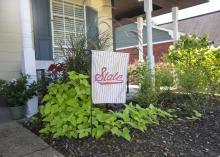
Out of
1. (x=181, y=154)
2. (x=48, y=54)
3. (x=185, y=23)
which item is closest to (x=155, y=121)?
(x=181, y=154)

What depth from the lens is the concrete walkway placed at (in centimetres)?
303

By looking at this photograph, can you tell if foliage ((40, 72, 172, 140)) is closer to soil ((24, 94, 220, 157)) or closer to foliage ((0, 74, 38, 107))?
soil ((24, 94, 220, 157))

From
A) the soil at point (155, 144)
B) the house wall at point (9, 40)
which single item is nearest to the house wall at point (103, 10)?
the house wall at point (9, 40)

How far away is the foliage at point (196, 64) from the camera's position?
5.16 m

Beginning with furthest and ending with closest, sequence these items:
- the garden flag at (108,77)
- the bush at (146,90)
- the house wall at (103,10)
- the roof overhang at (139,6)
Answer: the roof overhang at (139,6), the house wall at (103,10), the bush at (146,90), the garden flag at (108,77)

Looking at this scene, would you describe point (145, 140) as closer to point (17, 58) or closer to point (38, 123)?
point (38, 123)

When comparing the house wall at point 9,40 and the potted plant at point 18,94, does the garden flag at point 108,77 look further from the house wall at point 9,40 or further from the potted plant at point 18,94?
the house wall at point 9,40

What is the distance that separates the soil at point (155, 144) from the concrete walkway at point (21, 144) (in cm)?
11

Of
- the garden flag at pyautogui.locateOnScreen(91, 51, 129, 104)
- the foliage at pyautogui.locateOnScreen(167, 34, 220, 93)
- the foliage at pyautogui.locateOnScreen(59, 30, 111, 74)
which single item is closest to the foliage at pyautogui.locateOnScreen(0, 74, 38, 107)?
the foliage at pyautogui.locateOnScreen(59, 30, 111, 74)

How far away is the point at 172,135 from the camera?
11.6ft

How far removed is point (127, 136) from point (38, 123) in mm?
1461

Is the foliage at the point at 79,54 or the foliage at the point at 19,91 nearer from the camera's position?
the foliage at the point at 79,54

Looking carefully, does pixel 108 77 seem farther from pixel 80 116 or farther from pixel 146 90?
pixel 146 90

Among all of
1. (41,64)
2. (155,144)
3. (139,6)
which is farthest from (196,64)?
(155,144)
